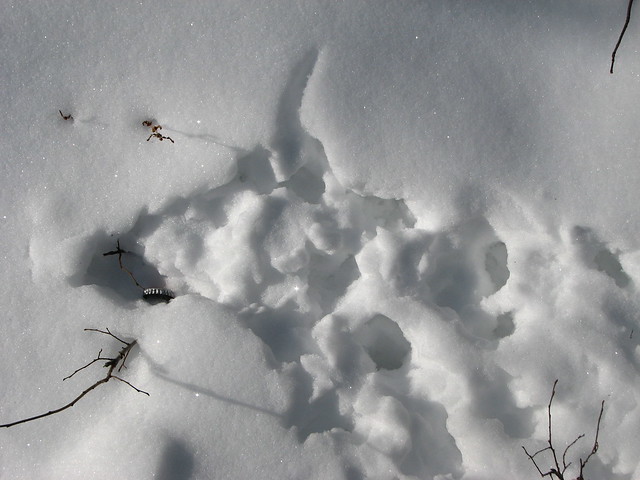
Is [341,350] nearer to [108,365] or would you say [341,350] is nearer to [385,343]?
[385,343]

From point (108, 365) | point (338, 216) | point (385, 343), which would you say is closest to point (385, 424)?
point (385, 343)

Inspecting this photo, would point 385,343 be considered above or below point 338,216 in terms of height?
below

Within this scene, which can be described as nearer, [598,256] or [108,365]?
[108,365]

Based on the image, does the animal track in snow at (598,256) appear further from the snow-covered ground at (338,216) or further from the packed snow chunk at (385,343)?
the packed snow chunk at (385,343)

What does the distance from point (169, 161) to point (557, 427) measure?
5.07 feet

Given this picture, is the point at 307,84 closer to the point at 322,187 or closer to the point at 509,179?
the point at 322,187

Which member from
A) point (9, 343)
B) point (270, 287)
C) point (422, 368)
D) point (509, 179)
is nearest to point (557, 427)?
point (422, 368)

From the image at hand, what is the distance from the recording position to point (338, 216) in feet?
5.76

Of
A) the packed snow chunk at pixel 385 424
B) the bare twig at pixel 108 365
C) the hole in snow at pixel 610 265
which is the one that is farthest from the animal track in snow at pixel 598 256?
the bare twig at pixel 108 365

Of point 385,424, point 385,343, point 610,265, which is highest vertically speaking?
point 610,265

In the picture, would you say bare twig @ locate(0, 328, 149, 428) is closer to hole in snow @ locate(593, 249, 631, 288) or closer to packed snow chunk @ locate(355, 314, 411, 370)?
packed snow chunk @ locate(355, 314, 411, 370)

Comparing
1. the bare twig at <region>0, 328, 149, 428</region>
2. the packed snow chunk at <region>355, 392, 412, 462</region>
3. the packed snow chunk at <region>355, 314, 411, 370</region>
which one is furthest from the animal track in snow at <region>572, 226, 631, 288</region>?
the bare twig at <region>0, 328, 149, 428</region>

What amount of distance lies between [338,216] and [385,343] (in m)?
0.47

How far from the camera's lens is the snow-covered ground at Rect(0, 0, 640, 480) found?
5.50 feet
